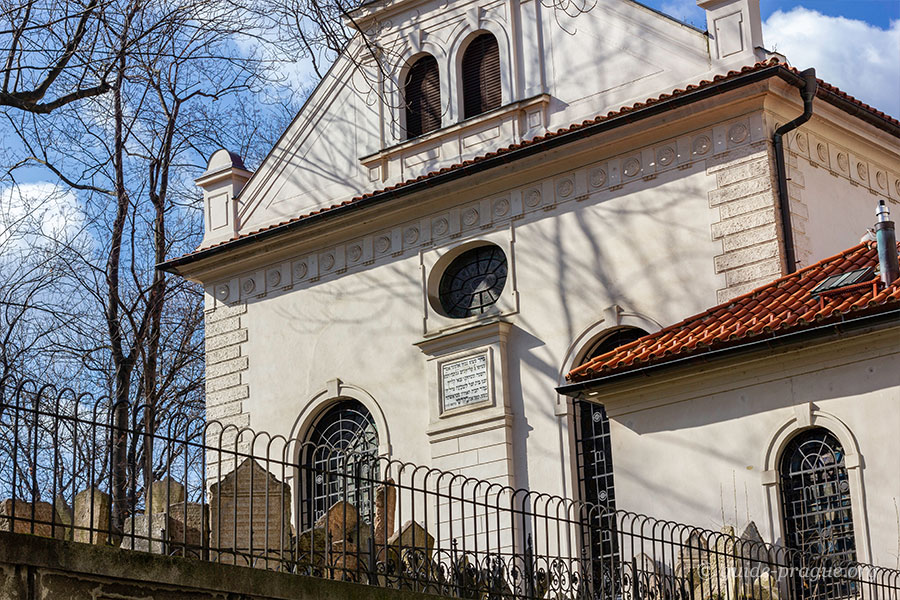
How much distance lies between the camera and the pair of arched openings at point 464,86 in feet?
64.3

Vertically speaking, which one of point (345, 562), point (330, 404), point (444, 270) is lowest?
point (345, 562)

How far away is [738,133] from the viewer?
669 inches

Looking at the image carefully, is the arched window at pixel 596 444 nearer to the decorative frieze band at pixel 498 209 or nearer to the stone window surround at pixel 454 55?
the decorative frieze band at pixel 498 209

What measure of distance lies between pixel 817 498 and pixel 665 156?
17.9 ft

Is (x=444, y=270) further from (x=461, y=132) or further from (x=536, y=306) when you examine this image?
(x=461, y=132)

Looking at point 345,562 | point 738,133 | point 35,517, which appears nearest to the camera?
point 35,517

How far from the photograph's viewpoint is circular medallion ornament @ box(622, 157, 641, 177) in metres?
17.7

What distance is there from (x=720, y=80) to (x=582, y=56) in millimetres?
2650

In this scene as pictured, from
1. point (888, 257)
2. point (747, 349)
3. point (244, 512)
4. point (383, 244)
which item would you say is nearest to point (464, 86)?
point (383, 244)

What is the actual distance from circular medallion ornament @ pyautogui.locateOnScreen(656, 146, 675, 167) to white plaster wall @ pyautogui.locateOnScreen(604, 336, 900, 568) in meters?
3.82

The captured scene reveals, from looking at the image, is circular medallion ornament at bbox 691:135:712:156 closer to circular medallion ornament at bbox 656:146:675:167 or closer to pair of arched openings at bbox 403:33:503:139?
circular medallion ornament at bbox 656:146:675:167

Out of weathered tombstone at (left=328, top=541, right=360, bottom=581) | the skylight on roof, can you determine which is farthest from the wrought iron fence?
the skylight on roof

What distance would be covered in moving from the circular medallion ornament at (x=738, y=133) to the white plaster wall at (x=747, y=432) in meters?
3.88

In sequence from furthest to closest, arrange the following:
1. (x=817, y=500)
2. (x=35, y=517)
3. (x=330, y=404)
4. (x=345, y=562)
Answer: (x=330, y=404)
(x=817, y=500)
(x=345, y=562)
(x=35, y=517)
